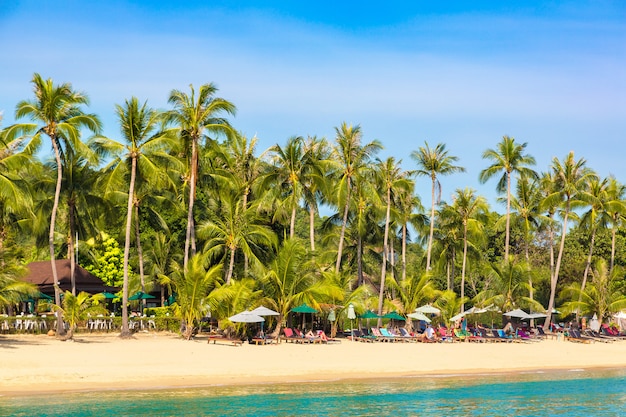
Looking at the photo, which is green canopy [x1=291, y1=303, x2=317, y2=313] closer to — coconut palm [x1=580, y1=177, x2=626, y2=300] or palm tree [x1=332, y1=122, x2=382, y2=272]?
palm tree [x1=332, y1=122, x2=382, y2=272]

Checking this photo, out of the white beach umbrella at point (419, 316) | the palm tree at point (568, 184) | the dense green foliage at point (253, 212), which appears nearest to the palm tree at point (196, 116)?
the dense green foliage at point (253, 212)

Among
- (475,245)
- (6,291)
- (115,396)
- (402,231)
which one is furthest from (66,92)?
(475,245)

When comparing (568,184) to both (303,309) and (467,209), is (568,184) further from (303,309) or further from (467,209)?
(303,309)

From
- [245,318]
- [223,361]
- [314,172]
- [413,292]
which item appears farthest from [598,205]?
[223,361]

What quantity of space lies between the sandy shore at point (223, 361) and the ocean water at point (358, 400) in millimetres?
1363

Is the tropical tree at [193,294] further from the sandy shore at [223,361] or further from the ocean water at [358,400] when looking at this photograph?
the ocean water at [358,400]

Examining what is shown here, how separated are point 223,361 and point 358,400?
7.27 meters

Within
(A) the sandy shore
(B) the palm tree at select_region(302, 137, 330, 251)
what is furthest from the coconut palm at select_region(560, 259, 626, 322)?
(B) the palm tree at select_region(302, 137, 330, 251)

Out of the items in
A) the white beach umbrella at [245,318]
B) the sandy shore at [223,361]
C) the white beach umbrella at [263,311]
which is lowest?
the sandy shore at [223,361]

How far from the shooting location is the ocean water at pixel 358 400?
Answer: 19500 mm

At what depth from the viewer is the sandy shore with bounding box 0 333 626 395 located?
23.3 meters

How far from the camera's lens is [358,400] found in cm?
2231

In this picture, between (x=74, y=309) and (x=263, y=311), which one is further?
(x=263, y=311)

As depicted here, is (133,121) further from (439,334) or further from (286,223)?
(439,334)
